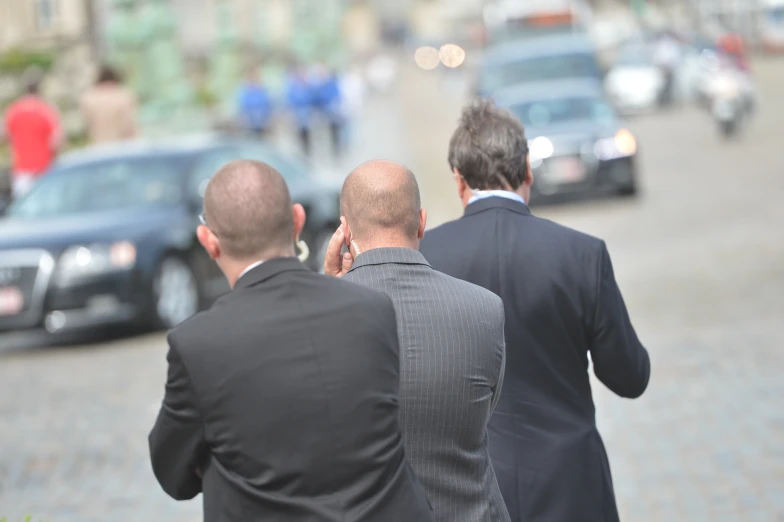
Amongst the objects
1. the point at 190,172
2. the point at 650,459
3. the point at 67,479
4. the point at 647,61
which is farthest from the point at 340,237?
the point at 647,61

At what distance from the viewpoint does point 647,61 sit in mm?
36000

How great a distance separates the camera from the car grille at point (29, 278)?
1136 cm

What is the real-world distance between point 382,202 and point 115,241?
8447 millimetres

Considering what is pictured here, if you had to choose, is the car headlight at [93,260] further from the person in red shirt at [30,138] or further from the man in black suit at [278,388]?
the man in black suit at [278,388]

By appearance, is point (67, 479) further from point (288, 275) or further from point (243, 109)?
point (243, 109)

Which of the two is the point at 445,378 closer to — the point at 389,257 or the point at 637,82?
the point at 389,257

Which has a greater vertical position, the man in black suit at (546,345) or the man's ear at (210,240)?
the man's ear at (210,240)

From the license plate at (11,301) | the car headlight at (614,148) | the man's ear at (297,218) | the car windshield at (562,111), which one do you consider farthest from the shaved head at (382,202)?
the car windshield at (562,111)

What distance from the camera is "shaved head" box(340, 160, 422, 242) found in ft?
11.0

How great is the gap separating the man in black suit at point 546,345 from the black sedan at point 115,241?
7.66 metres

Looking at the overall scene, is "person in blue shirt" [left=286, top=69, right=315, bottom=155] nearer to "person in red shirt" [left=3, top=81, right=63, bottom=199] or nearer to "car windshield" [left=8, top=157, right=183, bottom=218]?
"person in red shirt" [left=3, top=81, right=63, bottom=199]

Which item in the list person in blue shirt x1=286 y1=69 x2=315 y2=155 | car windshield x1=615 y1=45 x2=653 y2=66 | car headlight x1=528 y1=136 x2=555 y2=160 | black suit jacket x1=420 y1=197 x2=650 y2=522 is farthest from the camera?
car windshield x1=615 y1=45 x2=653 y2=66

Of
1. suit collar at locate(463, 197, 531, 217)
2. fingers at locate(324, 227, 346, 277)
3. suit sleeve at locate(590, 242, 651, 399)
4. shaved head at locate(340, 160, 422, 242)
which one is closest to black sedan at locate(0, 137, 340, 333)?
suit collar at locate(463, 197, 531, 217)

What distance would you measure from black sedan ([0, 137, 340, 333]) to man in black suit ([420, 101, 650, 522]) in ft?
25.1
